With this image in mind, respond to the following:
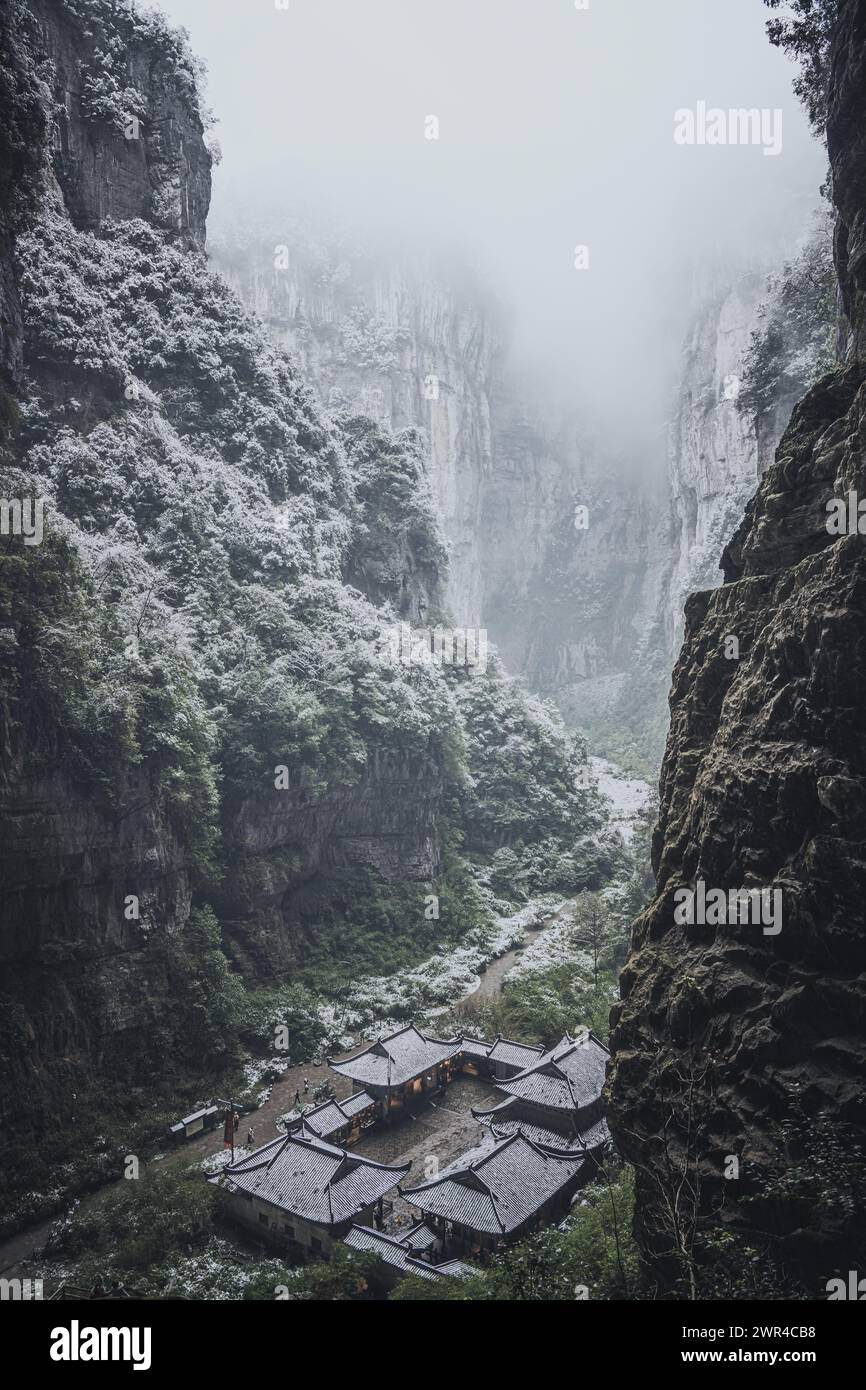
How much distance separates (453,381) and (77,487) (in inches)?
2456

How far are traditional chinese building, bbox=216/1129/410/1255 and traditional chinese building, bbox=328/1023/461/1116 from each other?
339cm

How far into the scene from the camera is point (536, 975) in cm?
2838

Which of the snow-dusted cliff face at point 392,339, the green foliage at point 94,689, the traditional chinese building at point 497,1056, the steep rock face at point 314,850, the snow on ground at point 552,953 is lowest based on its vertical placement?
the traditional chinese building at point 497,1056

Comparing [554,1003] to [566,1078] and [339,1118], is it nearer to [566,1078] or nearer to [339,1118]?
[566,1078]

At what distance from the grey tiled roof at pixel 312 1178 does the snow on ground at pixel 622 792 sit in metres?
26.7

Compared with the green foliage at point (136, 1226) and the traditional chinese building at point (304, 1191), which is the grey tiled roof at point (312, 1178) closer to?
the traditional chinese building at point (304, 1191)

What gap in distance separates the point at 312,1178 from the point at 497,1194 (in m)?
3.47

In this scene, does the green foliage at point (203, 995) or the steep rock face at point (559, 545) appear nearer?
the green foliage at point (203, 995)

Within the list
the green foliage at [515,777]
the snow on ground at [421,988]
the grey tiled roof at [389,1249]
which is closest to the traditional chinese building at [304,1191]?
the grey tiled roof at [389,1249]

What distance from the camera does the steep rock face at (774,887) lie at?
10125 mm

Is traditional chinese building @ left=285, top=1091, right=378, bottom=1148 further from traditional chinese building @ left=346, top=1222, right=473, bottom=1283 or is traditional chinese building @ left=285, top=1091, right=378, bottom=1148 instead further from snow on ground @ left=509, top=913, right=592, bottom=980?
snow on ground @ left=509, top=913, right=592, bottom=980

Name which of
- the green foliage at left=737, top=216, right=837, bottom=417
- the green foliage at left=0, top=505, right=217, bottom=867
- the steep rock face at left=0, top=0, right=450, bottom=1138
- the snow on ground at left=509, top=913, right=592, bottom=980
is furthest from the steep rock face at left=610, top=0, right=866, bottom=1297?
the snow on ground at left=509, top=913, right=592, bottom=980
